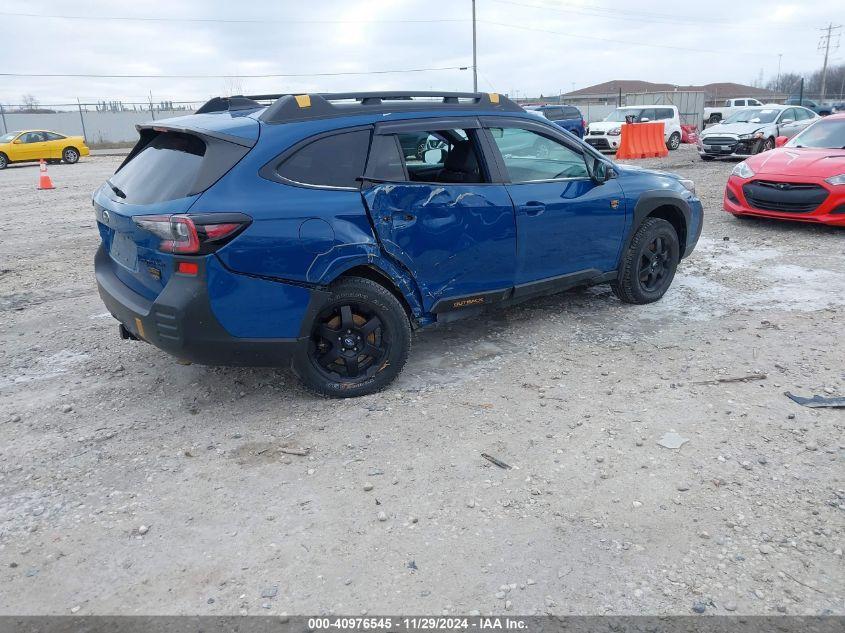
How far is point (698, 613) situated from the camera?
96.1 inches

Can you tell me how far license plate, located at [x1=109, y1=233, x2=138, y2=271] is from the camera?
3.79 m

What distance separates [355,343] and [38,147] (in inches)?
1019

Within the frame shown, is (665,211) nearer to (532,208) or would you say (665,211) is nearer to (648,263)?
(648,263)

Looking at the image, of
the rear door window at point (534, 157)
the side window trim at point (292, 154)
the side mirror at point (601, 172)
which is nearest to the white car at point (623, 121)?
the side mirror at point (601, 172)

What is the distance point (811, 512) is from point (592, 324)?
262cm

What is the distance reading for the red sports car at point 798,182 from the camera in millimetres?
8336

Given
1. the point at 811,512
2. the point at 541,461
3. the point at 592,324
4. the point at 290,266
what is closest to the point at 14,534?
the point at 290,266

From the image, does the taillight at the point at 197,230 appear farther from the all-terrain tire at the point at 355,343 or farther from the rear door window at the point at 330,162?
the all-terrain tire at the point at 355,343

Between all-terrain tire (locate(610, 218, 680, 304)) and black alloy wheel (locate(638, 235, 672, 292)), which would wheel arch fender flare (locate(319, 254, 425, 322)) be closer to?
all-terrain tire (locate(610, 218, 680, 304))

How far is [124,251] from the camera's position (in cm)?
390

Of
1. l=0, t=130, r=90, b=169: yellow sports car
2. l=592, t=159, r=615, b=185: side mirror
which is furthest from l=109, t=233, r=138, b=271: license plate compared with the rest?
l=0, t=130, r=90, b=169: yellow sports car

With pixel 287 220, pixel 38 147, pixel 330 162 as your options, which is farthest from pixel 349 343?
pixel 38 147

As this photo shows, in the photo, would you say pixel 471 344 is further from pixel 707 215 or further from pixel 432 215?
pixel 707 215

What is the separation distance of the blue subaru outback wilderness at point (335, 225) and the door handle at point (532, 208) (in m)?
0.01
